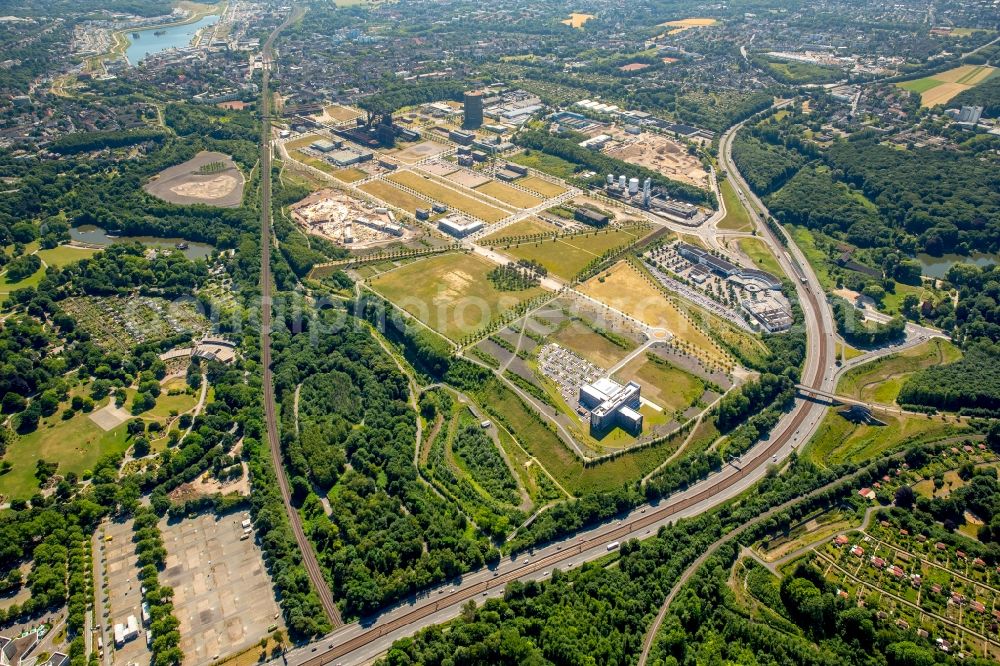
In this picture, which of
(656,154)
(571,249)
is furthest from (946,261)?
(571,249)

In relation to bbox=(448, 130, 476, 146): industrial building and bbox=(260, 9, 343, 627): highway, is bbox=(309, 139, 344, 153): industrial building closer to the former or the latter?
bbox=(260, 9, 343, 627): highway

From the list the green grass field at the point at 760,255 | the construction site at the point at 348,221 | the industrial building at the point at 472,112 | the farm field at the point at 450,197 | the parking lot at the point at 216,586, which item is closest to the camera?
the parking lot at the point at 216,586

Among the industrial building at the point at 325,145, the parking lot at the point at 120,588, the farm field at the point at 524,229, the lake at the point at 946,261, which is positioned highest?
the lake at the point at 946,261

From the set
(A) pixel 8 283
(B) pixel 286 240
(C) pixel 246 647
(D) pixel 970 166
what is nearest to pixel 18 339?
(A) pixel 8 283

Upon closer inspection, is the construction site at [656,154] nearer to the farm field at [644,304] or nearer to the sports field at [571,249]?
the sports field at [571,249]

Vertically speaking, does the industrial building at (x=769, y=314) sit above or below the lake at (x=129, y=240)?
above

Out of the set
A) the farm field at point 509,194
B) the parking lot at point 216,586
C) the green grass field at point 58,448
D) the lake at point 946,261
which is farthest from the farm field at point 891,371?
the green grass field at point 58,448

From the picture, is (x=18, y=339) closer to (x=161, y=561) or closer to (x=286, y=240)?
(x=286, y=240)
